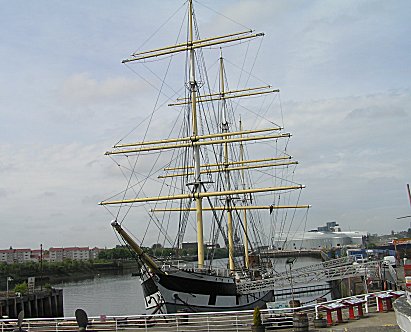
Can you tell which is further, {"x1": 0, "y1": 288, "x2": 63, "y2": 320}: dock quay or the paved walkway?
{"x1": 0, "y1": 288, "x2": 63, "y2": 320}: dock quay

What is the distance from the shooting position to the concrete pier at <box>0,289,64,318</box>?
44.5m

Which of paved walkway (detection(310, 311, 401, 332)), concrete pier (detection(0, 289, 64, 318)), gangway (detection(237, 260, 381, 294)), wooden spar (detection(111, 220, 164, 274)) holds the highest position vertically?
wooden spar (detection(111, 220, 164, 274))

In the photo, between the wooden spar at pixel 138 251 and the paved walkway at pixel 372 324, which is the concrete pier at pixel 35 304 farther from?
the paved walkway at pixel 372 324

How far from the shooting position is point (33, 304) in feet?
165

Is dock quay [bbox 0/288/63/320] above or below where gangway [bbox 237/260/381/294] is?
below

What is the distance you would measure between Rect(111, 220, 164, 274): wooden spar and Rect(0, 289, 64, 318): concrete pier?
64.9 ft

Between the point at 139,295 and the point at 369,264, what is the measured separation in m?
46.1

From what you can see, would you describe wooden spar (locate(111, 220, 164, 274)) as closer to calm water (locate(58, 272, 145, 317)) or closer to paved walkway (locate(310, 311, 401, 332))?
paved walkway (locate(310, 311, 401, 332))

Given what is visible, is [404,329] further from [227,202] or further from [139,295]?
[139,295]

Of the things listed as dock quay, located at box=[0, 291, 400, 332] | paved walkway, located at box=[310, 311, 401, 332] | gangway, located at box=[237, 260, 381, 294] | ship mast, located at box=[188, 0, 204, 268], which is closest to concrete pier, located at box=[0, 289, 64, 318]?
ship mast, located at box=[188, 0, 204, 268]

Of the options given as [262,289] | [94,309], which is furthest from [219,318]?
[94,309]

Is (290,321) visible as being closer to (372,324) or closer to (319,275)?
(372,324)

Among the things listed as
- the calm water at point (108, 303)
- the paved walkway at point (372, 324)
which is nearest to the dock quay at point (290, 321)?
the paved walkway at point (372, 324)

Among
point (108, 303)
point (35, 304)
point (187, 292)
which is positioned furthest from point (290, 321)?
point (108, 303)
